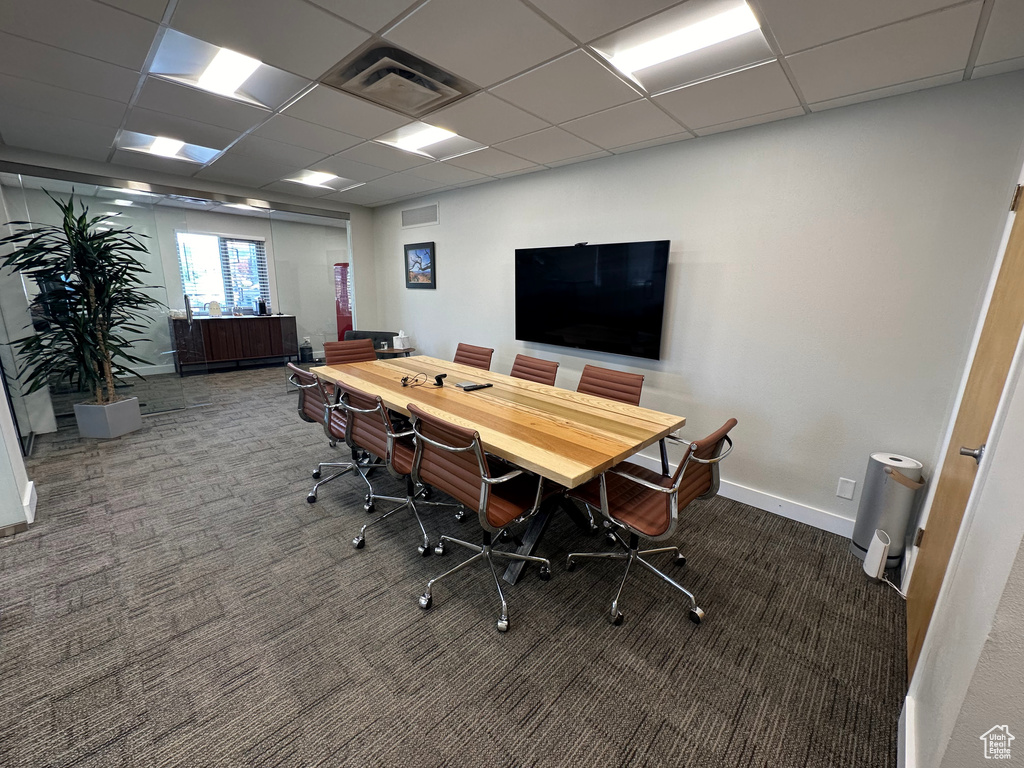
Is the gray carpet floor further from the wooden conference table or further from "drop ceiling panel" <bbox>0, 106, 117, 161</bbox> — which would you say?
"drop ceiling panel" <bbox>0, 106, 117, 161</bbox>

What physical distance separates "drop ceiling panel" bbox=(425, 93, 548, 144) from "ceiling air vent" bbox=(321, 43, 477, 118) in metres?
0.10

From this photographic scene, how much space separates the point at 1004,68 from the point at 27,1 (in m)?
4.27

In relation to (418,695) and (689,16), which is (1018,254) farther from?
(418,695)

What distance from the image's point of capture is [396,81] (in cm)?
225

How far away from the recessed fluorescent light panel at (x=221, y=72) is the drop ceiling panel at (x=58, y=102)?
76cm

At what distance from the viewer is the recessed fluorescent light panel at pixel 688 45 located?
168 centimetres

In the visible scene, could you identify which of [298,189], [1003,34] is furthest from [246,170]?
[1003,34]

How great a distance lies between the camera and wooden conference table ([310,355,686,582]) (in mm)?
1811

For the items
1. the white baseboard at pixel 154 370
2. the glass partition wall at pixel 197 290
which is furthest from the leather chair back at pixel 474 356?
the white baseboard at pixel 154 370

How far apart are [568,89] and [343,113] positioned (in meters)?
1.48

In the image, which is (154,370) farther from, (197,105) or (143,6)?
(143,6)

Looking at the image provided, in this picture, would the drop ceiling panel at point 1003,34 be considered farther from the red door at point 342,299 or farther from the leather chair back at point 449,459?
the red door at point 342,299

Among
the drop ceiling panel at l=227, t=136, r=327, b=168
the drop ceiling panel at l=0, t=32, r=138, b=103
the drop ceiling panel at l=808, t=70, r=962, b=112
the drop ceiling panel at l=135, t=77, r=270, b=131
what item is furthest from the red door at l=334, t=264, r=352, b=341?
the drop ceiling panel at l=808, t=70, r=962, b=112

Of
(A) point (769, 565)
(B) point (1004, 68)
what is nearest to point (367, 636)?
(A) point (769, 565)
